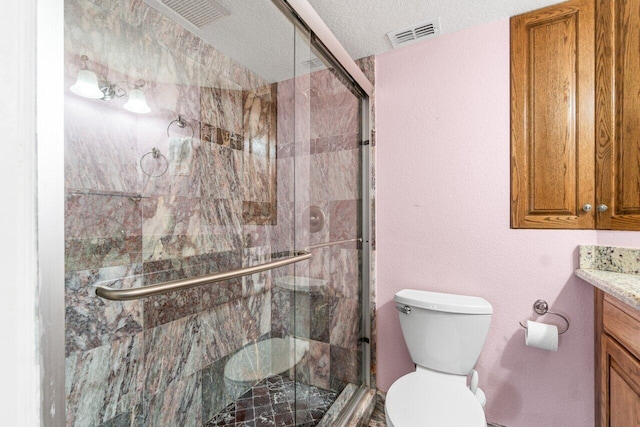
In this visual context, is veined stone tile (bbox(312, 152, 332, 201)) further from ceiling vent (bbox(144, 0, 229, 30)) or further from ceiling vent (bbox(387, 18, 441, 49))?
ceiling vent (bbox(387, 18, 441, 49))

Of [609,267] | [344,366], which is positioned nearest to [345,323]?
[344,366]

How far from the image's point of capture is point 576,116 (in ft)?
4.48

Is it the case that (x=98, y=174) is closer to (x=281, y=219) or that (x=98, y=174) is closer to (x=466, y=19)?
(x=281, y=219)

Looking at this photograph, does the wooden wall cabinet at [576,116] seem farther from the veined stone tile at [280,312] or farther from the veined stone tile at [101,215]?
the veined stone tile at [101,215]

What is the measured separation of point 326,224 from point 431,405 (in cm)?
88

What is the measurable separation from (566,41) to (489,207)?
2.80 ft

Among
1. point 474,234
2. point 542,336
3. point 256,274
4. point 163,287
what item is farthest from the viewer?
point 474,234

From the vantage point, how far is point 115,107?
0.98 metres

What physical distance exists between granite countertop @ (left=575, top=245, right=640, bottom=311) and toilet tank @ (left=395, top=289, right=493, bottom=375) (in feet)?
1.36

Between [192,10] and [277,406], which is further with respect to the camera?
[277,406]

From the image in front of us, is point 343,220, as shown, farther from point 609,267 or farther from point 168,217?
point 609,267

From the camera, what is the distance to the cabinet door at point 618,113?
1.25 m

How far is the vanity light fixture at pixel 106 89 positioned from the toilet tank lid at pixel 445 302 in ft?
4.78

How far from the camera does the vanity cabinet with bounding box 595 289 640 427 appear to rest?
0.96 m
